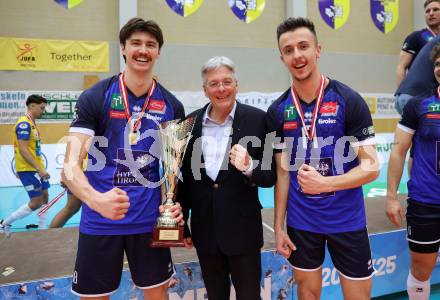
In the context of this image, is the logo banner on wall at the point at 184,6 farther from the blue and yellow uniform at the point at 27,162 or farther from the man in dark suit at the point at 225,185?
the man in dark suit at the point at 225,185

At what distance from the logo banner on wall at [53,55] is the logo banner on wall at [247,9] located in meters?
3.93

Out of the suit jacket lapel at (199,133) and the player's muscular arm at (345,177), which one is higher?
the suit jacket lapel at (199,133)

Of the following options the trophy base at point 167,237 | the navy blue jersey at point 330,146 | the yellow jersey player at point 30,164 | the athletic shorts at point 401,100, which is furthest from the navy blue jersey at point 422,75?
the yellow jersey player at point 30,164

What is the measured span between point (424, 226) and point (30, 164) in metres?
4.54

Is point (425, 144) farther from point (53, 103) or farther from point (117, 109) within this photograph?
point (53, 103)

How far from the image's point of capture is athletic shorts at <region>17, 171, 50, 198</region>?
5113 mm

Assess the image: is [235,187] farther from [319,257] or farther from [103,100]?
[103,100]

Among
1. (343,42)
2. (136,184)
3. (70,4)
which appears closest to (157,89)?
(136,184)

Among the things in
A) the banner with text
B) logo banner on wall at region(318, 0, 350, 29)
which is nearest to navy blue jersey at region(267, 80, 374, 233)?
the banner with text

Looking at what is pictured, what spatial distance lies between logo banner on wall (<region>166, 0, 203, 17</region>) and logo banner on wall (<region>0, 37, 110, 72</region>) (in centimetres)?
217

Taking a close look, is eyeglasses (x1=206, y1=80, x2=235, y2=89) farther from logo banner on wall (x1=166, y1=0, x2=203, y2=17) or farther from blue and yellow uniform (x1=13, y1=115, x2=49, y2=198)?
logo banner on wall (x1=166, y1=0, x2=203, y2=17)

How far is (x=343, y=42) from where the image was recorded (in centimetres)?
1262

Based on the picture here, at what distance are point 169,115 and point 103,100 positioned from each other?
34 centimetres

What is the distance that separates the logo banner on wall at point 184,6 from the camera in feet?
34.8
